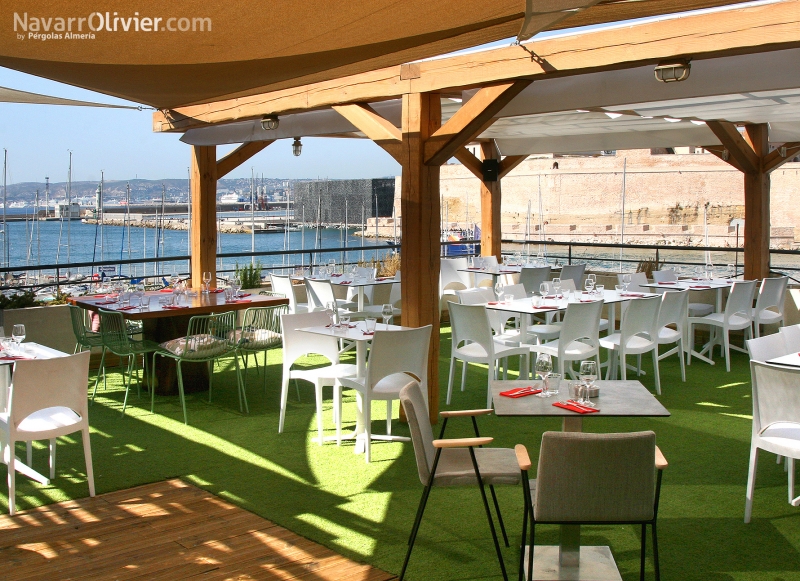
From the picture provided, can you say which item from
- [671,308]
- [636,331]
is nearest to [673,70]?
[636,331]

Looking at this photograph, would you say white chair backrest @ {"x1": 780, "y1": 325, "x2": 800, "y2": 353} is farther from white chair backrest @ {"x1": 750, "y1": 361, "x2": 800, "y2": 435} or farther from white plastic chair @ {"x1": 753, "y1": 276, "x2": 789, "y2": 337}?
white plastic chair @ {"x1": 753, "y1": 276, "x2": 789, "y2": 337}

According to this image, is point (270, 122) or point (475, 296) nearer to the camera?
point (270, 122)

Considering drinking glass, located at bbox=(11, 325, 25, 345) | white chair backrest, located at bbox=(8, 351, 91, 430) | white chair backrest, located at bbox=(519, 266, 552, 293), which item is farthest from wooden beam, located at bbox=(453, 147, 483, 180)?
white chair backrest, located at bbox=(8, 351, 91, 430)

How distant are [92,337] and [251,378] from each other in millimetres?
1629

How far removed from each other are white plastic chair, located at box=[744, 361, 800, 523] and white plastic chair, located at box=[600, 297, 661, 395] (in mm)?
2879

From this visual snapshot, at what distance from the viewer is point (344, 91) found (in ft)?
22.5

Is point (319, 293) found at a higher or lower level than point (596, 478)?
higher

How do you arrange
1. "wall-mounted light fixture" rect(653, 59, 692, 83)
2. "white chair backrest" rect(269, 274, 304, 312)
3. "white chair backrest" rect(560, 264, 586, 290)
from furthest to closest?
"white chair backrest" rect(560, 264, 586, 290) → "white chair backrest" rect(269, 274, 304, 312) → "wall-mounted light fixture" rect(653, 59, 692, 83)

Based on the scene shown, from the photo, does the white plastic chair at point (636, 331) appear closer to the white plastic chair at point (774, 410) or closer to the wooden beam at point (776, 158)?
the white plastic chair at point (774, 410)

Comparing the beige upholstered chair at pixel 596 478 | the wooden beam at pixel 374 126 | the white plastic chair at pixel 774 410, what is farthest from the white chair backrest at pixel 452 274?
the beige upholstered chair at pixel 596 478

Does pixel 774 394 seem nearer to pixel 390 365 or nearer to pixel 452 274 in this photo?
pixel 390 365

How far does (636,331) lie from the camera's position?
742cm

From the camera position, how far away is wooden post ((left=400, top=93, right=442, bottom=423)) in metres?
6.24

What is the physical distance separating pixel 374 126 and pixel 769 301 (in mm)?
5245
